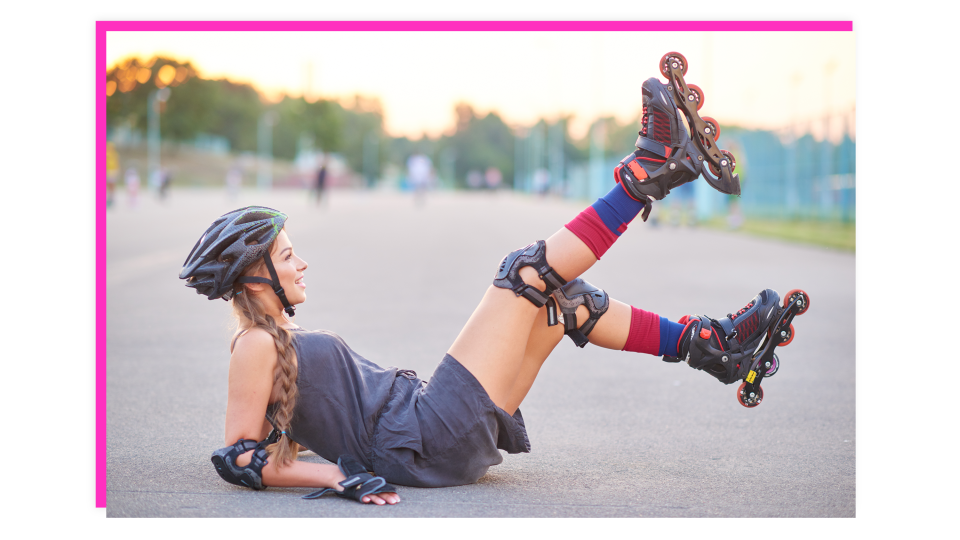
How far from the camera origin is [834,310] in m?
8.36

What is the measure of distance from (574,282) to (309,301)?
581cm

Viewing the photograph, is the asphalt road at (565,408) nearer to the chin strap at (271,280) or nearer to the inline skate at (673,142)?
the chin strap at (271,280)

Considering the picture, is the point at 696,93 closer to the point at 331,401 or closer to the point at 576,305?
the point at 576,305

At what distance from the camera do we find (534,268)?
3.08 metres

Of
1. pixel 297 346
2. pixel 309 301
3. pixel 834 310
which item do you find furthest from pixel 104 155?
pixel 834 310

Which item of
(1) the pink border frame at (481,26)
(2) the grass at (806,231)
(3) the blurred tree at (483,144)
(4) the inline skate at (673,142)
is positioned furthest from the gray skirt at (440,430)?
(3) the blurred tree at (483,144)

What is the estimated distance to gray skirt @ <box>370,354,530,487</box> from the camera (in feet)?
10.2

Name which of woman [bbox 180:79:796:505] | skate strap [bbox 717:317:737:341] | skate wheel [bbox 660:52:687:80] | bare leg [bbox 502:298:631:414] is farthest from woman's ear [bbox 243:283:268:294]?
skate strap [bbox 717:317:737:341]

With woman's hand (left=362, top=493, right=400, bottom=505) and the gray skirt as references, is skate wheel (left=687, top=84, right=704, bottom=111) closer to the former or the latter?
the gray skirt

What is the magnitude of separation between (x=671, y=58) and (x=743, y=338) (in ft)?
3.53

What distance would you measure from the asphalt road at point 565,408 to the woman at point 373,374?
125mm

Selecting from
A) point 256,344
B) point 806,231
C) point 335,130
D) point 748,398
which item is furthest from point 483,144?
point 256,344

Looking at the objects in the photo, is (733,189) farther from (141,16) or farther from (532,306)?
(141,16)

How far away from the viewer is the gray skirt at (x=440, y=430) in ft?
10.2
